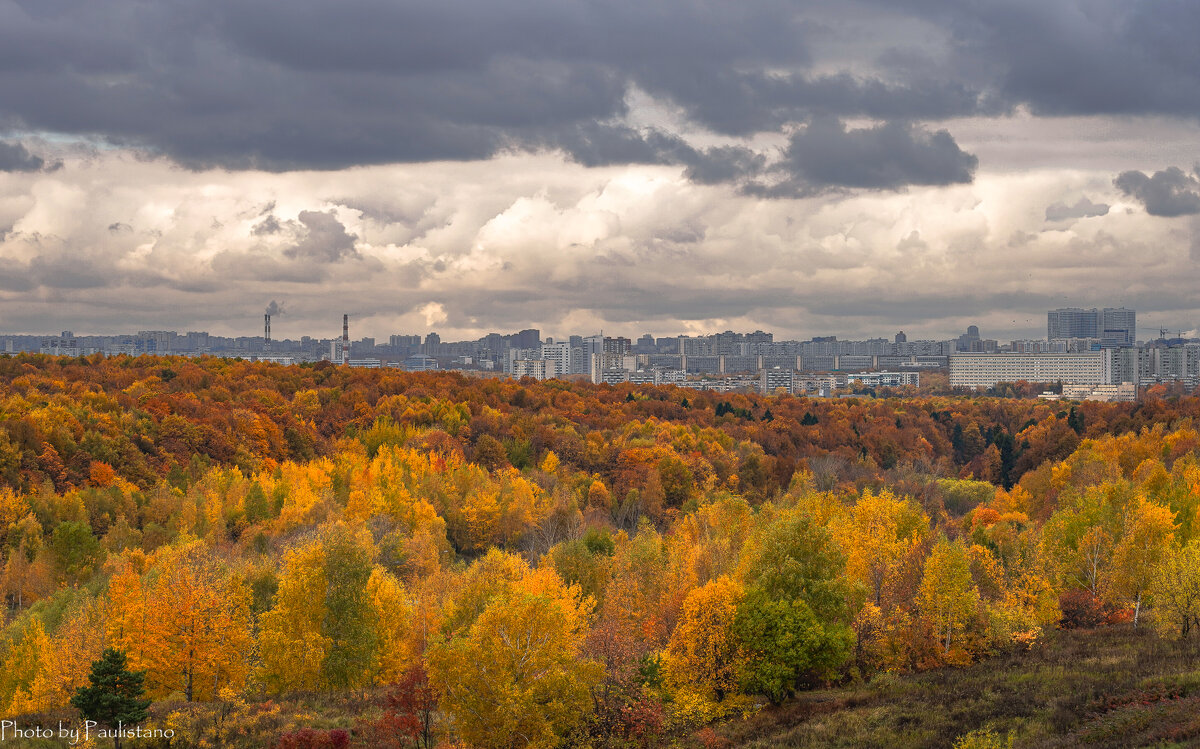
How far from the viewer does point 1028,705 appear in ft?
149

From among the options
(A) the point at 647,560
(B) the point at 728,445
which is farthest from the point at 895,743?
(B) the point at 728,445

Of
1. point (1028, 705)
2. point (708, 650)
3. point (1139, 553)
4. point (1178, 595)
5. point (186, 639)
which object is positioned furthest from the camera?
point (1139, 553)

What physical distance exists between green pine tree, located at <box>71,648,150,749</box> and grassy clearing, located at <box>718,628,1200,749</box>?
26.0m

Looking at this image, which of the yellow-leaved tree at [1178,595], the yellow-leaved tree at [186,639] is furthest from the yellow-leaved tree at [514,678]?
the yellow-leaved tree at [1178,595]

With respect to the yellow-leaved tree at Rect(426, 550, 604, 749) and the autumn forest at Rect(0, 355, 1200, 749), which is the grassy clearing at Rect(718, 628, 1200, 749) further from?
the yellow-leaved tree at Rect(426, 550, 604, 749)

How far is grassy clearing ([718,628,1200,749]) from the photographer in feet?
130

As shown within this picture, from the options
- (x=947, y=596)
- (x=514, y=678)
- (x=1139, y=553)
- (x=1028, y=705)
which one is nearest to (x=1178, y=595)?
(x=947, y=596)

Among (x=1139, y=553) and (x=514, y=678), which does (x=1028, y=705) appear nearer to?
(x=514, y=678)

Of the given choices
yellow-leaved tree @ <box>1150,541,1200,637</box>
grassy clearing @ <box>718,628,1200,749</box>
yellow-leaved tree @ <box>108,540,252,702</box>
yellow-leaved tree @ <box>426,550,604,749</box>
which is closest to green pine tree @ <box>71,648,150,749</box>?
yellow-leaved tree @ <box>108,540,252,702</box>

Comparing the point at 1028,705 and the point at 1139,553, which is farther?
the point at 1139,553

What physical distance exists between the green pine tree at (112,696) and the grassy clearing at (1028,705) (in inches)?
1025

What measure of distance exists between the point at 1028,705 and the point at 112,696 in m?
39.2

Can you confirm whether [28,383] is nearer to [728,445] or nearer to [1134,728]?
[728,445]

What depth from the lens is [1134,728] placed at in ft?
126
